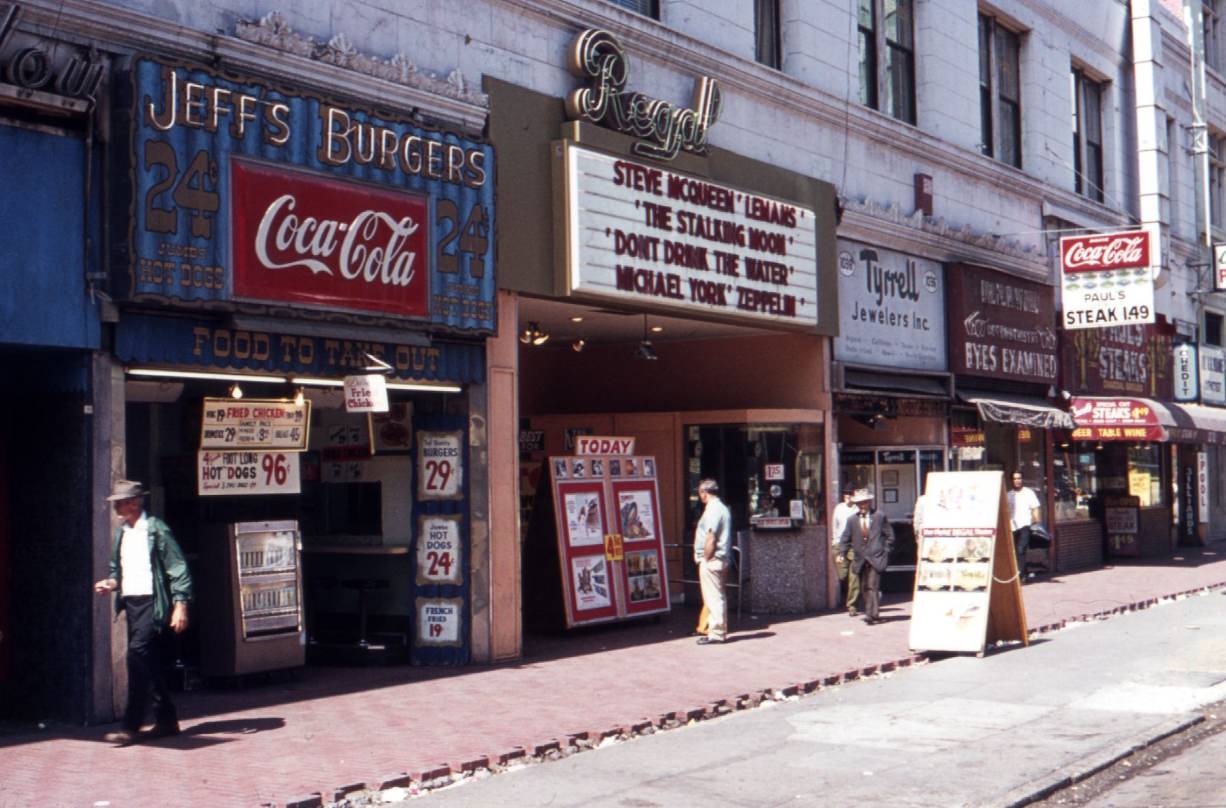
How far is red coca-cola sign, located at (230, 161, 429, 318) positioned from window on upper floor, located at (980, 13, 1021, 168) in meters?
14.0

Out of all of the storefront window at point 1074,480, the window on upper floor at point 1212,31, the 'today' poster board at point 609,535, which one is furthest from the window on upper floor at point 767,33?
the window on upper floor at point 1212,31

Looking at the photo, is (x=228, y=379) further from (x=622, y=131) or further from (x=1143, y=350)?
(x=1143, y=350)

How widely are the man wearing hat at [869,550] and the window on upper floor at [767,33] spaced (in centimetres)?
593

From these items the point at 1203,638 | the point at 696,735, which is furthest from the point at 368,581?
the point at 1203,638

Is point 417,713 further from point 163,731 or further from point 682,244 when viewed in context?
point 682,244

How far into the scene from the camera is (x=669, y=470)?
65.2ft

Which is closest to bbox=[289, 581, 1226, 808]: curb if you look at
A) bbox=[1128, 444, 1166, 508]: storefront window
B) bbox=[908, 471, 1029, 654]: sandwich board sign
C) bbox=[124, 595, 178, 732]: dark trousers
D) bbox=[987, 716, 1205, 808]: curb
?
bbox=[987, 716, 1205, 808]: curb

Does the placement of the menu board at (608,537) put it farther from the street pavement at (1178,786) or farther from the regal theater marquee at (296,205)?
the street pavement at (1178,786)

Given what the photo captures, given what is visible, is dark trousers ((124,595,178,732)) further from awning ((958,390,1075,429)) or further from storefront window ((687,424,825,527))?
awning ((958,390,1075,429))

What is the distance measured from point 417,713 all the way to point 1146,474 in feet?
76.2

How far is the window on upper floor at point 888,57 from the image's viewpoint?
851 inches

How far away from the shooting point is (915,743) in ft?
34.0

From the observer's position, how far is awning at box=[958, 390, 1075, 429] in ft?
75.1

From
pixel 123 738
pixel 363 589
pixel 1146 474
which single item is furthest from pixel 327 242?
pixel 1146 474
